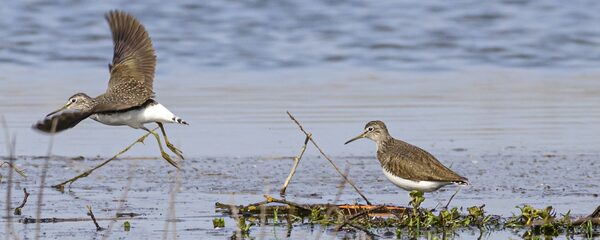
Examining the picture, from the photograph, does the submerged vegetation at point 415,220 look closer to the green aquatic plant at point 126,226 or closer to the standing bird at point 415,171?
the standing bird at point 415,171

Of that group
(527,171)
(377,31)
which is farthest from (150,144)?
(377,31)

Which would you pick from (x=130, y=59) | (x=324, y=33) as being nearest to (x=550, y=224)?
(x=130, y=59)

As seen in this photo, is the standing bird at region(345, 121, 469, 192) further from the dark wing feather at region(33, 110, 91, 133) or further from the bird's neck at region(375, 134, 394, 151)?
the dark wing feather at region(33, 110, 91, 133)

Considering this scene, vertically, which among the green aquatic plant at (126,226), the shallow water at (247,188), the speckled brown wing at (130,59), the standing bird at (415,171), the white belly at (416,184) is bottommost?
the green aquatic plant at (126,226)

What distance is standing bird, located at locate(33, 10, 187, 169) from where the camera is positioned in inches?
382

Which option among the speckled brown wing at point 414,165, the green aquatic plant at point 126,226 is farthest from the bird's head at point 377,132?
the green aquatic plant at point 126,226

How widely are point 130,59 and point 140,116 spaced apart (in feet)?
4.03

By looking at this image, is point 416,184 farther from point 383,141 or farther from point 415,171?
point 383,141

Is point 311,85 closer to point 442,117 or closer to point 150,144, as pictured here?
point 442,117

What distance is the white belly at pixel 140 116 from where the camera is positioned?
981 cm

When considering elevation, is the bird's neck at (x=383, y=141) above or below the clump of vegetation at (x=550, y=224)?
above

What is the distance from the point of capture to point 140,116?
10.0 m

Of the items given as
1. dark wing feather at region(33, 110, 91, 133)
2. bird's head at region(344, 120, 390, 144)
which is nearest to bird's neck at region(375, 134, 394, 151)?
bird's head at region(344, 120, 390, 144)

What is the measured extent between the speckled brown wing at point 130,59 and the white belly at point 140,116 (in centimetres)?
45
